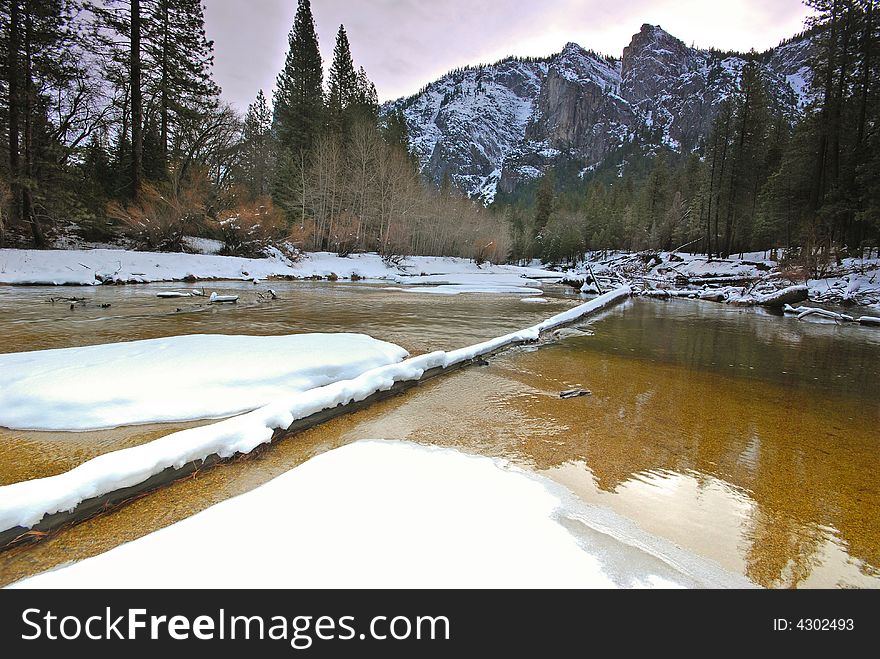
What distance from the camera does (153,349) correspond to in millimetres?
4785

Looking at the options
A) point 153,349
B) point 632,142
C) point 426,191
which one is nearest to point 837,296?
point 153,349

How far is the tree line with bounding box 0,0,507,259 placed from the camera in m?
16.4

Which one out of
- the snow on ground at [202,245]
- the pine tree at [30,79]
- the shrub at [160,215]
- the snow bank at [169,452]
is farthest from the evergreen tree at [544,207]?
the snow bank at [169,452]

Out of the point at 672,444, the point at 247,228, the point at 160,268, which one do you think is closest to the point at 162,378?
the point at 672,444

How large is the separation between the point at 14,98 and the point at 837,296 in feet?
108

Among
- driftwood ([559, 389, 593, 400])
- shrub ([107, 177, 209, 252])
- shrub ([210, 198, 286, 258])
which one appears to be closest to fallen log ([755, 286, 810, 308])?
driftwood ([559, 389, 593, 400])

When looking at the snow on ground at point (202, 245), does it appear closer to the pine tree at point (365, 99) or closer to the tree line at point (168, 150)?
the tree line at point (168, 150)

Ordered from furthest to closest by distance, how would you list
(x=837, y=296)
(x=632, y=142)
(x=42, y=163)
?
(x=632, y=142), (x=42, y=163), (x=837, y=296)

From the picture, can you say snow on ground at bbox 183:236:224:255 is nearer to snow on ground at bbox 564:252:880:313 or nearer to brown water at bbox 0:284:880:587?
brown water at bbox 0:284:880:587

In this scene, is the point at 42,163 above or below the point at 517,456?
above

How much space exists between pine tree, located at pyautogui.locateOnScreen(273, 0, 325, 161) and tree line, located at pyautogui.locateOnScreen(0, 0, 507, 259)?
114 mm

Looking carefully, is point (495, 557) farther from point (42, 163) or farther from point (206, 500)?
point (42, 163)

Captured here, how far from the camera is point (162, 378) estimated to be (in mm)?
3902

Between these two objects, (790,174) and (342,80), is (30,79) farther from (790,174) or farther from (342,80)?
(790,174)
